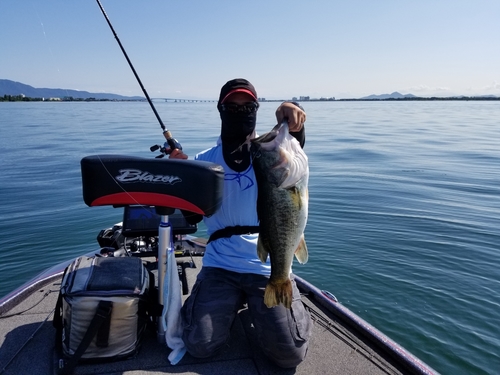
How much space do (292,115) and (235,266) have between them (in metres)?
1.45

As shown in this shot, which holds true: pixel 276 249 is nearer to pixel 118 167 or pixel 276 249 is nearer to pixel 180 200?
pixel 180 200

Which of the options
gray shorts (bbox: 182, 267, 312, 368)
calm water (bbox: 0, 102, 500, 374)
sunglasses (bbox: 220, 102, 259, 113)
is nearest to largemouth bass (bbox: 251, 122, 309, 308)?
gray shorts (bbox: 182, 267, 312, 368)

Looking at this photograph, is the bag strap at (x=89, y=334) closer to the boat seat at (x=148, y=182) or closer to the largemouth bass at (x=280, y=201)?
the boat seat at (x=148, y=182)

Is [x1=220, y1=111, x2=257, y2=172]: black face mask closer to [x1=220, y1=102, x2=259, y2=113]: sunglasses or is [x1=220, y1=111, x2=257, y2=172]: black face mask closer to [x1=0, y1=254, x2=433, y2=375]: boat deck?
[x1=220, y1=102, x2=259, y2=113]: sunglasses

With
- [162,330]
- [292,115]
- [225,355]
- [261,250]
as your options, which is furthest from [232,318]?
[292,115]

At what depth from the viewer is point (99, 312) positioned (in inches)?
119

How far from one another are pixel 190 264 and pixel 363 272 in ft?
11.0

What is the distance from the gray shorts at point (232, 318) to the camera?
3.22m

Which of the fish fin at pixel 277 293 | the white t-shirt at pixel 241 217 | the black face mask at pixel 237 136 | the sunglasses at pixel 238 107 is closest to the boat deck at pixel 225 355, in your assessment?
the fish fin at pixel 277 293

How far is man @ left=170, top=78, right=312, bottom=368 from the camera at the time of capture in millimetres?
3297

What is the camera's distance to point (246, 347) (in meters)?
3.55

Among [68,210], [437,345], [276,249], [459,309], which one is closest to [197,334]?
[276,249]

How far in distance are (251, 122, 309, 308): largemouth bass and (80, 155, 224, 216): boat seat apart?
393 millimetres

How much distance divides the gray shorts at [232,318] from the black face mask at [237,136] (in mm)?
1005
